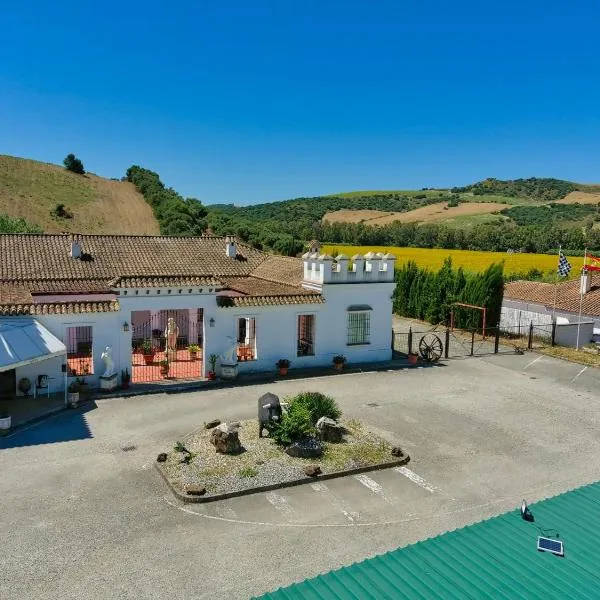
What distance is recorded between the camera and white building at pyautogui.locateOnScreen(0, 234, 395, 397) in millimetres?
19641

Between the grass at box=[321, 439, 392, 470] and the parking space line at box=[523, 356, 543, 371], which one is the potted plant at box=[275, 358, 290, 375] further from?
the parking space line at box=[523, 356, 543, 371]

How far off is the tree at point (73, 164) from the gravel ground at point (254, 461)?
87.5 metres

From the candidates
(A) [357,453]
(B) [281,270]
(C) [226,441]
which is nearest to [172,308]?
(C) [226,441]

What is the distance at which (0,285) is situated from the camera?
23391 mm

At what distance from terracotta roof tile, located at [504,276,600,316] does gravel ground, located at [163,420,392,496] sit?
21031mm

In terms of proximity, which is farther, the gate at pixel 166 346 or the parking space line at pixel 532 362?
the parking space line at pixel 532 362

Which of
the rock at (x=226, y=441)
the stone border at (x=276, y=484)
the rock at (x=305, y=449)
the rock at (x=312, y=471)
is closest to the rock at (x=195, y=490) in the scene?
the stone border at (x=276, y=484)

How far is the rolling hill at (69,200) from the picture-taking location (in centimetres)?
7162

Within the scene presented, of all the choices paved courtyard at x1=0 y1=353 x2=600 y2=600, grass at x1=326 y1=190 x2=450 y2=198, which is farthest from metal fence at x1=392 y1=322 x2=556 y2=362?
grass at x1=326 y1=190 x2=450 y2=198

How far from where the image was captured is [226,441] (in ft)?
48.6

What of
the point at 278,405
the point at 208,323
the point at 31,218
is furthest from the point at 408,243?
the point at 278,405

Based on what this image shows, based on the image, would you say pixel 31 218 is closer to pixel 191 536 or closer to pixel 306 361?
pixel 306 361

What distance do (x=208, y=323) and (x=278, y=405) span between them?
7.30m

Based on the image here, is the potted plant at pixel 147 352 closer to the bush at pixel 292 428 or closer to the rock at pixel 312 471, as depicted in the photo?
the bush at pixel 292 428
